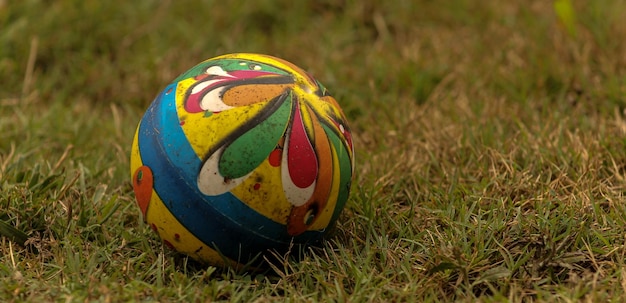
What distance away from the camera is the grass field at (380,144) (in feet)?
9.36

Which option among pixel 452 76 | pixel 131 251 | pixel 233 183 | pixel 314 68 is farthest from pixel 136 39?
pixel 233 183

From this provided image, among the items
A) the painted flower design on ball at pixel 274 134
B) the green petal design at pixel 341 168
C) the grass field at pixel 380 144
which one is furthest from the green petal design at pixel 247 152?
the grass field at pixel 380 144

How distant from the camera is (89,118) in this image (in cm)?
438

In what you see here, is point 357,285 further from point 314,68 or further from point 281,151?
point 314,68

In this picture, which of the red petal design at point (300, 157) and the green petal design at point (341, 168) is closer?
the red petal design at point (300, 157)

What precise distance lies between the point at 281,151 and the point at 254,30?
2.57 m

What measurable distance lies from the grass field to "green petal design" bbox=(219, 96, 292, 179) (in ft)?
1.33

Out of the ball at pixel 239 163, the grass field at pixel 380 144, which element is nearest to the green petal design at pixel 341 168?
the ball at pixel 239 163

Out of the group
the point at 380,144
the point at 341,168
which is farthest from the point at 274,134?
the point at 380,144

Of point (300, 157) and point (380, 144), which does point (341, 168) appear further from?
point (380, 144)

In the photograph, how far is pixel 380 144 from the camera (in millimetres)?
3930

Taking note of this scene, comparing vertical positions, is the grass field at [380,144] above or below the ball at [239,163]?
below

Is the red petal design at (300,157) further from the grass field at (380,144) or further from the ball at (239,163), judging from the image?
the grass field at (380,144)

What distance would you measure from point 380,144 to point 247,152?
4.51ft
